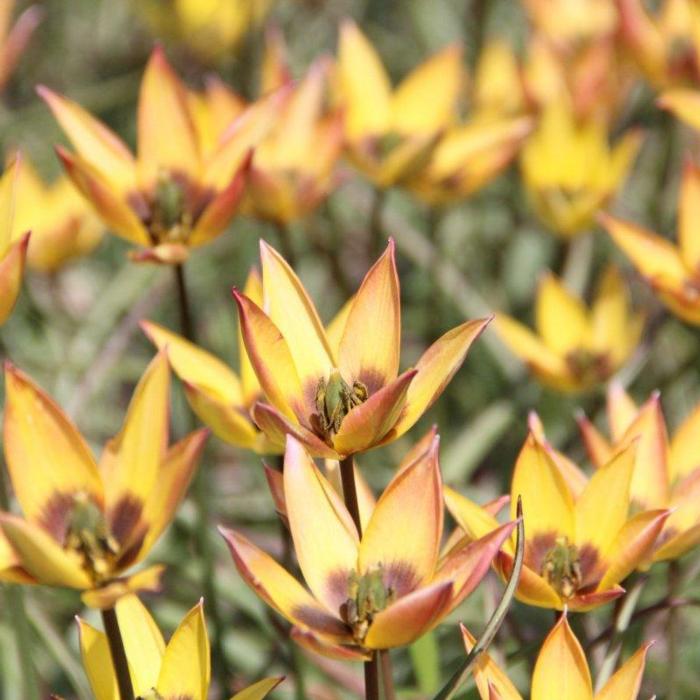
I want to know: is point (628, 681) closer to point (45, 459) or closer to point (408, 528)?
point (408, 528)

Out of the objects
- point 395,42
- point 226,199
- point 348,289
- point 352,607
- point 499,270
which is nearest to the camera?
point 352,607

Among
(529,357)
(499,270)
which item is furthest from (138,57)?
(529,357)

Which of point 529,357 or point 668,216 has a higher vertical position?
point 529,357

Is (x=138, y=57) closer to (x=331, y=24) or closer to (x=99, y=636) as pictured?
(x=331, y=24)

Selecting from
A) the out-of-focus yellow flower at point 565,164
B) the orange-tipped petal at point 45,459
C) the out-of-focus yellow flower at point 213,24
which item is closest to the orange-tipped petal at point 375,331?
the orange-tipped petal at point 45,459

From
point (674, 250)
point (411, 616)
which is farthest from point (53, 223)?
point (411, 616)

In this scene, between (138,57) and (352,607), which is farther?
(138,57)

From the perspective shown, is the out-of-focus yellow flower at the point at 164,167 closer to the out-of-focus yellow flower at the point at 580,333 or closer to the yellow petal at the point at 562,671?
the out-of-focus yellow flower at the point at 580,333
